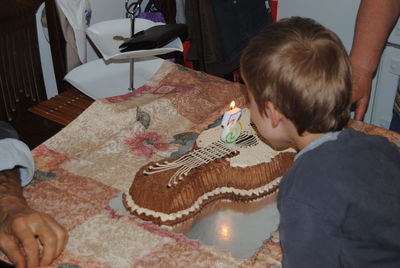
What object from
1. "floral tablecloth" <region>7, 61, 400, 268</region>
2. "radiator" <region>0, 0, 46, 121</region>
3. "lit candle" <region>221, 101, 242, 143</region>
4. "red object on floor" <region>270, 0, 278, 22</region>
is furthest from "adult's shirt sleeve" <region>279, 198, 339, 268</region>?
"red object on floor" <region>270, 0, 278, 22</region>

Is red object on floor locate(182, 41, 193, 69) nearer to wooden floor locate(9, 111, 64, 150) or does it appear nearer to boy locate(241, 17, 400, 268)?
wooden floor locate(9, 111, 64, 150)

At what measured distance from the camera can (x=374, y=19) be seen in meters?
1.56

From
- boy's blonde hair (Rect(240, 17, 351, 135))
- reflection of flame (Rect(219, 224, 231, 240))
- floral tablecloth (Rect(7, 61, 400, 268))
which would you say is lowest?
reflection of flame (Rect(219, 224, 231, 240))

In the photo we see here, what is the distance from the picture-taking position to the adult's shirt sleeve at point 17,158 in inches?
47.7

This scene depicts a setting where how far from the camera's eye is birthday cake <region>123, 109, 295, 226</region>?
118 centimetres

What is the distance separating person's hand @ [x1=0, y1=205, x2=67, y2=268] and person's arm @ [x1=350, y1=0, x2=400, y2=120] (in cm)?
92

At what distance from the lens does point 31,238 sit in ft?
3.36

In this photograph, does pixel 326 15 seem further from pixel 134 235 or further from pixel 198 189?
pixel 134 235

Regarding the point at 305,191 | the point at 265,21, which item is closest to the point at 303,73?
the point at 305,191

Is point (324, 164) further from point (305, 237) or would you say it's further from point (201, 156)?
point (201, 156)

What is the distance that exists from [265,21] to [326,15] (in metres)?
0.40

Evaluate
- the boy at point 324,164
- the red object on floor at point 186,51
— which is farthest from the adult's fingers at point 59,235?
the red object on floor at point 186,51

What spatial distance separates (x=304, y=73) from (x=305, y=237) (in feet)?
0.99

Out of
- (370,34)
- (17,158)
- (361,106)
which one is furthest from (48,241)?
(370,34)
